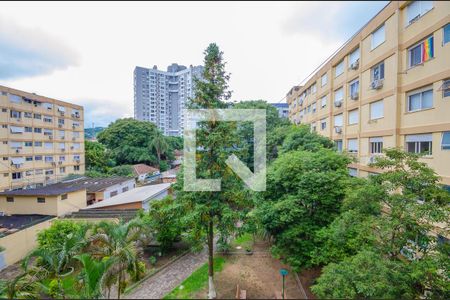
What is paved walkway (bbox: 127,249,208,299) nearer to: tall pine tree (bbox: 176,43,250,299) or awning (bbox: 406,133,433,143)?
tall pine tree (bbox: 176,43,250,299)

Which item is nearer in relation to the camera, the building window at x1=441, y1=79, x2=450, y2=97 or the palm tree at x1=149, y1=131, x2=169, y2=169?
the building window at x1=441, y1=79, x2=450, y2=97

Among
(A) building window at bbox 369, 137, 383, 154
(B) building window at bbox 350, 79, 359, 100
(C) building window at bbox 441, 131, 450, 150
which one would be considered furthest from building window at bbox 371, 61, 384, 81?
(C) building window at bbox 441, 131, 450, 150

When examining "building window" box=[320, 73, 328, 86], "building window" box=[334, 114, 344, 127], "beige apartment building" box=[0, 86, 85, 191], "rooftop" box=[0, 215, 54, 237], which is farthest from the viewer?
"beige apartment building" box=[0, 86, 85, 191]

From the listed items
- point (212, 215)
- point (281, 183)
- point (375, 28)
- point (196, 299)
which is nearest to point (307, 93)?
point (375, 28)

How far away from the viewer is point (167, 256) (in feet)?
28.1

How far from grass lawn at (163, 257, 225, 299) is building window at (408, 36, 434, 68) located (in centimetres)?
1004

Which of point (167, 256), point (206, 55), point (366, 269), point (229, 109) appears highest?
point (206, 55)

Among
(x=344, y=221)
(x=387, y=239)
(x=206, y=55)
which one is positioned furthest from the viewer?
(x=206, y=55)

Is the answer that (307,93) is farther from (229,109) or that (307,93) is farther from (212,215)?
(212,215)

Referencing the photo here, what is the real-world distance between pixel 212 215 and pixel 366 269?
380cm

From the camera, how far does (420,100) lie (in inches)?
285

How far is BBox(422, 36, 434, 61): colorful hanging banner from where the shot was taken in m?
6.80

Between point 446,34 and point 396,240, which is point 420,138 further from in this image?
point 396,240

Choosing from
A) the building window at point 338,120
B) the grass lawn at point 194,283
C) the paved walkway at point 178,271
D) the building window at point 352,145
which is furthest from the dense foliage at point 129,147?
the grass lawn at point 194,283
